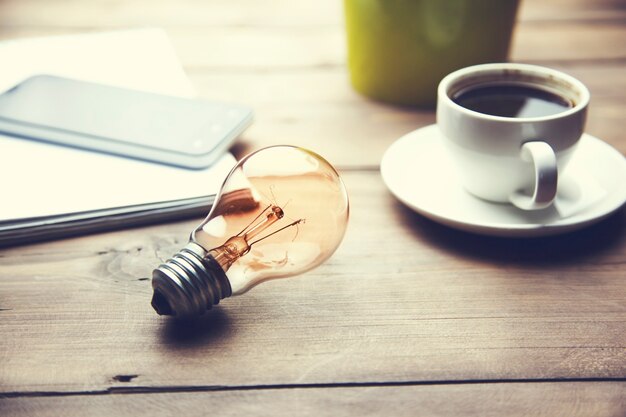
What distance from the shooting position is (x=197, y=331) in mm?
418

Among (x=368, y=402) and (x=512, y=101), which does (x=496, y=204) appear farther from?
(x=368, y=402)

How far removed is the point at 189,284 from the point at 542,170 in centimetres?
25

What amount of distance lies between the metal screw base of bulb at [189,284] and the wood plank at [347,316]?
0.07ft

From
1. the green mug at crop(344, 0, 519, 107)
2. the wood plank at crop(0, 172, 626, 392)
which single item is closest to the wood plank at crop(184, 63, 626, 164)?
the green mug at crop(344, 0, 519, 107)

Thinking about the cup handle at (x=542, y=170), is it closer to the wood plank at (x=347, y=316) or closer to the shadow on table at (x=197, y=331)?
the wood plank at (x=347, y=316)

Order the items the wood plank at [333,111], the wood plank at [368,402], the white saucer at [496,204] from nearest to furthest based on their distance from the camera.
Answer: the wood plank at [368,402] < the white saucer at [496,204] < the wood plank at [333,111]

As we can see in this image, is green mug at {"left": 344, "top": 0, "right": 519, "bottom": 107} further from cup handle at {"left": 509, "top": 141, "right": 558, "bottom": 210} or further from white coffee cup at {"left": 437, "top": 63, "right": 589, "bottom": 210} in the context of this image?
cup handle at {"left": 509, "top": 141, "right": 558, "bottom": 210}

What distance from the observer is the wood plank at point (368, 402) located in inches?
14.3

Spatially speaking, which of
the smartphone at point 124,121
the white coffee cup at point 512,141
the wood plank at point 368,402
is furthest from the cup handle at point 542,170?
the smartphone at point 124,121

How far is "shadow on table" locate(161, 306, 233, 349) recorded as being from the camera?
410 millimetres

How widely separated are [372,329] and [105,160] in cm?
29

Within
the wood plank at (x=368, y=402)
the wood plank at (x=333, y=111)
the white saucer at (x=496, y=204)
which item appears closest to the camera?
the wood plank at (x=368, y=402)

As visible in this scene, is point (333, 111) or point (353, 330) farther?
point (333, 111)

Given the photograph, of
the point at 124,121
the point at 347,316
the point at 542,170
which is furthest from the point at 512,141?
the point at 124,121
